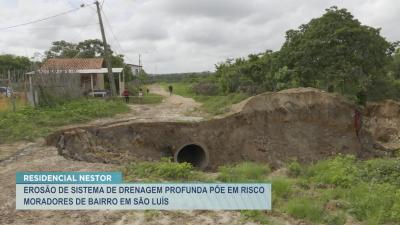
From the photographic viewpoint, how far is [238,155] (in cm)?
1555

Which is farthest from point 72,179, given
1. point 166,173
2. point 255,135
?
point 255,135

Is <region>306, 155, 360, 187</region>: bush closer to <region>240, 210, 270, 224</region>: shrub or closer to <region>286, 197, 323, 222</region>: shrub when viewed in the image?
<region>286, 197, 323, 222</region>: shrub

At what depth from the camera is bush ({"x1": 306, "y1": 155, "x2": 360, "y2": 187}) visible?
7005 mm

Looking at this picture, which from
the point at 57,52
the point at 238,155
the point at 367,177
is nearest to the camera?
the point at 367,177

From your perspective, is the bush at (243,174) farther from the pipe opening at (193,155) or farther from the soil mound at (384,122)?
the soil mound at (384,122)

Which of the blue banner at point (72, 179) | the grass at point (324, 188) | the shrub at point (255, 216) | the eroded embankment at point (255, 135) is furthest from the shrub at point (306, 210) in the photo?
the eroded embankment at point (255, 135)

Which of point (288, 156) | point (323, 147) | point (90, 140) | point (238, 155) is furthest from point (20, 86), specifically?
point (323, 147)

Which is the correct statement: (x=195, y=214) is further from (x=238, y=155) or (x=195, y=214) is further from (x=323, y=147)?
(x=323, y=147)

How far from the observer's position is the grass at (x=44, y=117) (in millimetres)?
12250

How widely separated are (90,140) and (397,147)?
12331 millimetres

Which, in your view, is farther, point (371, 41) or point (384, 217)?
point (371, 41)

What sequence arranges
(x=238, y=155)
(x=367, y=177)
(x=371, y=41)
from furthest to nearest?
(x=371, y=41) < (x=238, y=155) < (x=367, y=177)

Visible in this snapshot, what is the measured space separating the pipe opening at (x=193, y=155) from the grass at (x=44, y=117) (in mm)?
3608

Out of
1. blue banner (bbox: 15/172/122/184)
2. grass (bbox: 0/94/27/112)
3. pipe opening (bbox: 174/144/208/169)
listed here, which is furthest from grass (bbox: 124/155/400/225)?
grass (bbox: 0/94/27/112)
